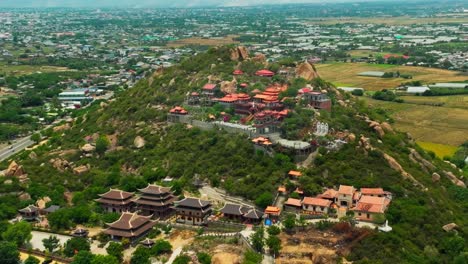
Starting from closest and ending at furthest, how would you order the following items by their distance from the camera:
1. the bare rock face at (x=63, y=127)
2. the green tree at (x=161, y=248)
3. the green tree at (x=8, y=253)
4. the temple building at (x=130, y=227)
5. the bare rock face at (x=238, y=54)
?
→ the green tree at (x=8, y=253) → the green tree at (x=161, y=248) → the temple building at (x=130, y=227) → the bare rock face at (x=238, y=54) → the bare rock face at (x=63, y=127)

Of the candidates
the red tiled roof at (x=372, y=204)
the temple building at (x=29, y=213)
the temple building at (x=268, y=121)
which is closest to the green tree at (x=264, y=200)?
the red tiled roof at (x=372, y=204)

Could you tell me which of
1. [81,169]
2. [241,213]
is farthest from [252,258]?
[81,169]

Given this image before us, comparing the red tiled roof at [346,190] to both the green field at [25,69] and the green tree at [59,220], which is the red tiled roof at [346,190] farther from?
the green field at [25,69]

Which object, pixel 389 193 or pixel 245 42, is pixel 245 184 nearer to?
pixel 389 193

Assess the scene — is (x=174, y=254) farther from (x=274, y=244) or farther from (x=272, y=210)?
(x=272, y=210)

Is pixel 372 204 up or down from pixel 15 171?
up

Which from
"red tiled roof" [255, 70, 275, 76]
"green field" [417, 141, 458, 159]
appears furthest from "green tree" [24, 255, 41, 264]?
"green field" [417, 141, 458, 159]
